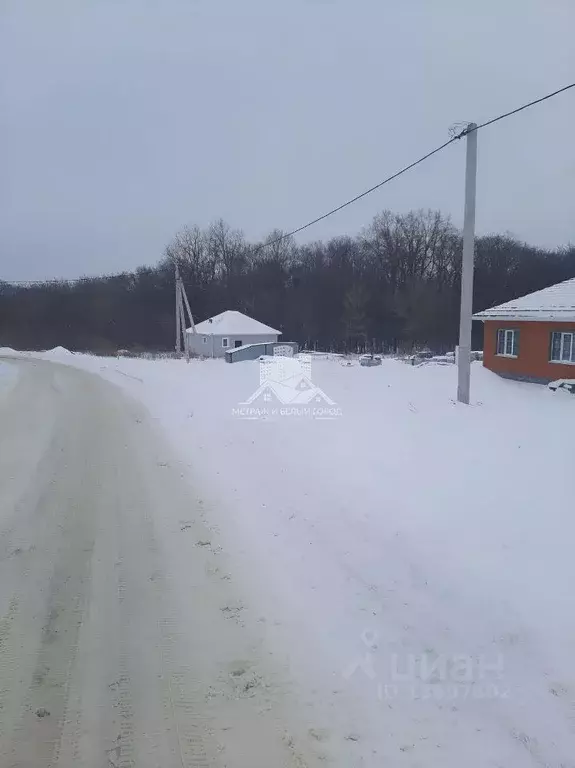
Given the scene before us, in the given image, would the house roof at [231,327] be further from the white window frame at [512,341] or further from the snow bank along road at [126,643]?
the snow bank along road at [126,643]

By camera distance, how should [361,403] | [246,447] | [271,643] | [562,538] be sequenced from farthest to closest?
1. [361,403]
2. [246,447]
3. [562,538]
4. [271,643]

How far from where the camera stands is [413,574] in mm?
4844

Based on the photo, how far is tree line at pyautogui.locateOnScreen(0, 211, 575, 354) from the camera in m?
56.2

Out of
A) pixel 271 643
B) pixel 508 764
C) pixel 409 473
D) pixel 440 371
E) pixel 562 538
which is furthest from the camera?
pixel 440 371

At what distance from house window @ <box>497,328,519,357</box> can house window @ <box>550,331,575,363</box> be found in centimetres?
196

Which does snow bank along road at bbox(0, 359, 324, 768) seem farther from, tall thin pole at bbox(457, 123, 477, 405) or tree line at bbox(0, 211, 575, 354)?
tree line at bbox(0, 211, 575, 354)

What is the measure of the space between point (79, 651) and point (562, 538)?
4.25 meters

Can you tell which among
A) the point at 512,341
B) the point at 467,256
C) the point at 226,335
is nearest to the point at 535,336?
the point at 512,341

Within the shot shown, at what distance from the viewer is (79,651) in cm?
385

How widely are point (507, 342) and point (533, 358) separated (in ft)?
6.60

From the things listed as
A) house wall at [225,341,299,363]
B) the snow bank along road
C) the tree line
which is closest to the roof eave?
house wall at [225,341,299,363]

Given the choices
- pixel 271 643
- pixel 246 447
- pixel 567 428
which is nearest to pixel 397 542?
pixel 271 643

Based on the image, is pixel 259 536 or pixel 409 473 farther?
pixel 409 473

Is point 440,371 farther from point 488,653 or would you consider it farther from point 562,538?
point 488,653
